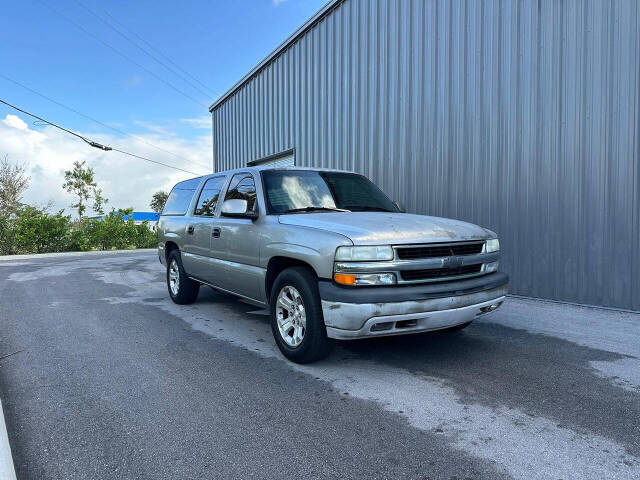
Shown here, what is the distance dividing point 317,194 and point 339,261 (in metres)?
1.49

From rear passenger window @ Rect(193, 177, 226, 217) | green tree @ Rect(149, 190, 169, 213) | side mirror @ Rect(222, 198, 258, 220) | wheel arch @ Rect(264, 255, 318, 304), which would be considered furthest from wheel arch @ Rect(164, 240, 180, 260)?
green tree @ Rect(149, 190, 169, 213)

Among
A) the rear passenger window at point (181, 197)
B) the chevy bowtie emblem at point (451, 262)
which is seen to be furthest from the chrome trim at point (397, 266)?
the rear passenger window at point (181, 197)

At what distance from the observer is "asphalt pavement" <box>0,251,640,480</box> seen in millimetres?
2408

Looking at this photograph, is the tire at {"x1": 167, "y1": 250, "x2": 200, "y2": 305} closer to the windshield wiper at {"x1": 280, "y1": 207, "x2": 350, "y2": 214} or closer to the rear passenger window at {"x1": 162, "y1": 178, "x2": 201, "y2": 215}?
the rear passenger window at {"x1": 162, "y1": 178, "x2": 201, "y2": 215}

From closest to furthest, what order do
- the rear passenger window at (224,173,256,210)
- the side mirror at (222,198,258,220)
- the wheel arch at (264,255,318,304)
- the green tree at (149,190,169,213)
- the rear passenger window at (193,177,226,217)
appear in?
the wheel arch at (264,255,318,304) < the side mirror at (222,198,258,220) < the rear passenger window at (224,173,256,210) < the rear passenger window at (193,177,226,217) < the green tree at (149,190,169,213)

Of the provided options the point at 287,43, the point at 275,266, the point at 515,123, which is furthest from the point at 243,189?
the point at 287,43

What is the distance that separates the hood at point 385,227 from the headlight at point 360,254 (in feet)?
0.16

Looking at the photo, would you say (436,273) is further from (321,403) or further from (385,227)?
(321,403)

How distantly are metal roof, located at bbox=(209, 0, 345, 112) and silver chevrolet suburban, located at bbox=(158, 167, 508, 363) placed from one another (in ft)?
24.9

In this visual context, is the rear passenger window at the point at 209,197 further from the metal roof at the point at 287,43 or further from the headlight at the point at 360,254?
the metal roof at the point at 287,43

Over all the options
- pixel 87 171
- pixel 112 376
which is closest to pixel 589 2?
pixel 112 376

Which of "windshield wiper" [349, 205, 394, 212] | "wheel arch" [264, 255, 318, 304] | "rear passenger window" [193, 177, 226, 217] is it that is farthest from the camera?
"rear passenger window" [193, 177, 226, 217]

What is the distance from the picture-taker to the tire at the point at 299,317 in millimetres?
3688

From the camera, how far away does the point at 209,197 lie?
19.4 feet
